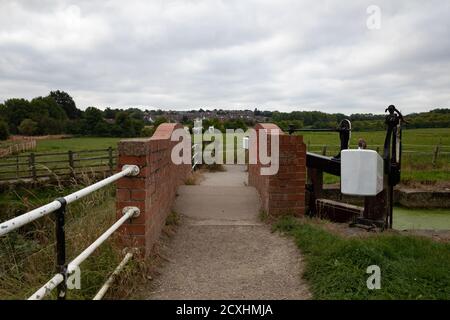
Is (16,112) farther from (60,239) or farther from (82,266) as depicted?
(60,239)

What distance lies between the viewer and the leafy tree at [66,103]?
90.6 m

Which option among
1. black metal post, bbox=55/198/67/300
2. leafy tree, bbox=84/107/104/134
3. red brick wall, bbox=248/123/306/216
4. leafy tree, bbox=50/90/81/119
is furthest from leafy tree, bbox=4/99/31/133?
black metal post, bbox=55/198/67/300

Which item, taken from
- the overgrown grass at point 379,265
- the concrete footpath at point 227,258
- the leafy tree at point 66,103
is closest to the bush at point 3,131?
the leafy tree at point 66,103

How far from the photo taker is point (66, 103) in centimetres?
9131

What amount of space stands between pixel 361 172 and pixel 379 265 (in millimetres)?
1894

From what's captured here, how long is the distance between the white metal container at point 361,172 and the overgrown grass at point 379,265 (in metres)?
0.93

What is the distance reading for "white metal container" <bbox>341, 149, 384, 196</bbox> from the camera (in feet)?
17.6

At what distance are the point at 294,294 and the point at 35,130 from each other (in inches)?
2688

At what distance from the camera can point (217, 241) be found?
5.29 metres

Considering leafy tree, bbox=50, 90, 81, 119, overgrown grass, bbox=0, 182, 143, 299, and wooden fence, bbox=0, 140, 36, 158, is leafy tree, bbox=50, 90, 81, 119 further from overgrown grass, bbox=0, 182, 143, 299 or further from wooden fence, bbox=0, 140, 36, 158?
overgrown grass, bbox=0, 182, 143, 299

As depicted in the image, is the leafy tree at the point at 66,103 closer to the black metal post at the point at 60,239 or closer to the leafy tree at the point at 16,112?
the leafy tree at the point at 16,112

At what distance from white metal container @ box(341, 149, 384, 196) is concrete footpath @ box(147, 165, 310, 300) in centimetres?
120

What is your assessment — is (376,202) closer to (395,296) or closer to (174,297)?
(395,296)
